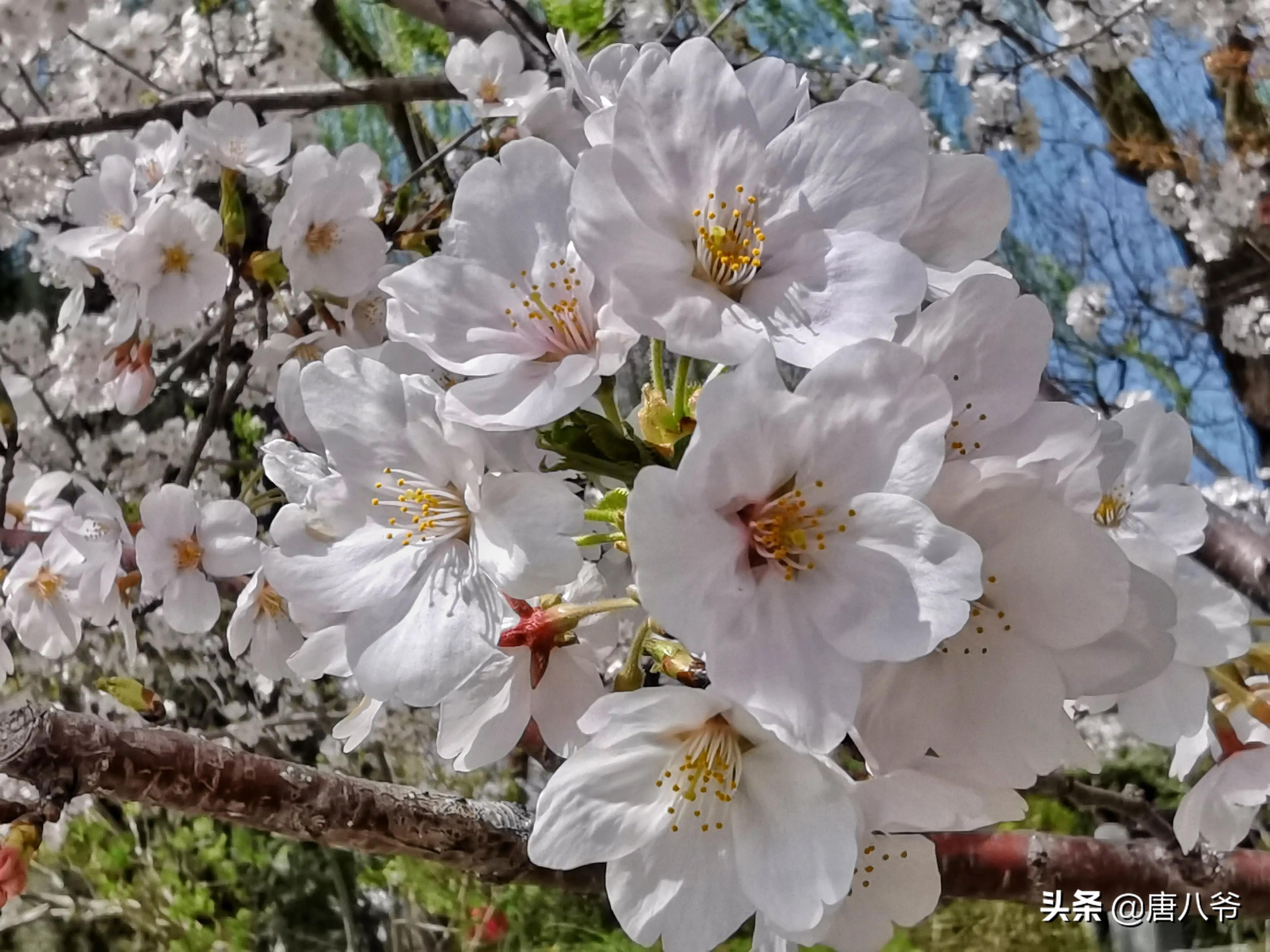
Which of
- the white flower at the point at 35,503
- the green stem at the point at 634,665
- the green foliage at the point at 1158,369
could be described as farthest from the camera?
the green foliage at the point at 1158,369

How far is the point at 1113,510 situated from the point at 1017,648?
0.18 m

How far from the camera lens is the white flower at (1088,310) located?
157 cm

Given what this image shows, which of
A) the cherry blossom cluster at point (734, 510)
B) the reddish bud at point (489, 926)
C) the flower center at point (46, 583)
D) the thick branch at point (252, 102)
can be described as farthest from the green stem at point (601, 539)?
the reddish bud at point (489, 926)

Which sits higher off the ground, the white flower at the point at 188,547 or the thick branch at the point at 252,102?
the thick branch at the point at 252,102

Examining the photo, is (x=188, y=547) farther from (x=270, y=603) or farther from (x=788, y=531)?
(x=788, y=531)

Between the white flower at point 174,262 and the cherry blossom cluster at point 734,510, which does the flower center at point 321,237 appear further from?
the cherry blossom cluster at point 734,510

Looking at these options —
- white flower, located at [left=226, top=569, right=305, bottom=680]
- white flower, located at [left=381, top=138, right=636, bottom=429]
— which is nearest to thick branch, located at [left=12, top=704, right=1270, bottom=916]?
white flower, located at [left=226, top=569, right=305, bottom=680]

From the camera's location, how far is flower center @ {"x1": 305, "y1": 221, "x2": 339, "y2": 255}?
0.87m

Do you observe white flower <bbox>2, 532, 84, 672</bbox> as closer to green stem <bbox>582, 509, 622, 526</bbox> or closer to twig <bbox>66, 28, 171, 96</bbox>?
twig <bbox>66, 28, 171, 96</bbox>

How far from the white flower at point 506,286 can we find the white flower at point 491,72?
79 cm

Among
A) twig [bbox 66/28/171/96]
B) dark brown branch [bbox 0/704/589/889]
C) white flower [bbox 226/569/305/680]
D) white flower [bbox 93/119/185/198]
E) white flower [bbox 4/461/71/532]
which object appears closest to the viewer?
dark brown branch [bbox 0/704/589/889]

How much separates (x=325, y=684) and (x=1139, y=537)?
1.66m

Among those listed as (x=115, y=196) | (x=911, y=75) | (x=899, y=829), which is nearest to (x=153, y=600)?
(x=115, y=196)

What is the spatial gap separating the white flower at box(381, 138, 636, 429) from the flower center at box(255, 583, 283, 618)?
45cm
